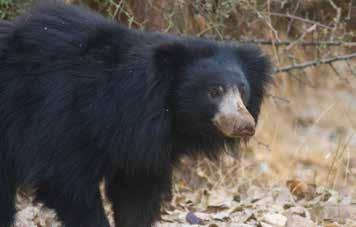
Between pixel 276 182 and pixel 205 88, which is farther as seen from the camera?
pixel 276 182

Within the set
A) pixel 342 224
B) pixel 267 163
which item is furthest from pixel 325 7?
pixel 342 224

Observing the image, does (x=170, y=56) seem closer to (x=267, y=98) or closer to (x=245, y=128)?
(x=245, y=128)

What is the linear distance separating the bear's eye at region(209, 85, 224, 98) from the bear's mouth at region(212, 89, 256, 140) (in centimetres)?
3

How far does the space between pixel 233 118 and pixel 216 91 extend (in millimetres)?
214

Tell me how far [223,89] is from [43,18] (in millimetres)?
1075

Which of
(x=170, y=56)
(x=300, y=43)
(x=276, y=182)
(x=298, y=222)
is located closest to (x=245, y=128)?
(x=170, y=56)

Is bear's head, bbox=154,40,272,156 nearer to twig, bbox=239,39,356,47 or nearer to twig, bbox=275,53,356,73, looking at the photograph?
twig, bbox=239,39,356,47

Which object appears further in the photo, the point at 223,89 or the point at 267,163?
the point at 267,163

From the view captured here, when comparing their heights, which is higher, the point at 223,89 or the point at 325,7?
the point at 325,7

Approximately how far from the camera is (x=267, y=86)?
523 centimetres

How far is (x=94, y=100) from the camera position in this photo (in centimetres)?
483

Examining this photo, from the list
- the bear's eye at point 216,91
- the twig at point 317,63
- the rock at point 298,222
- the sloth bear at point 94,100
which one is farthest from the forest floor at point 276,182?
the bear's eye at point 216,91

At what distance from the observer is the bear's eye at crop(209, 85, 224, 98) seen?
4.79 m

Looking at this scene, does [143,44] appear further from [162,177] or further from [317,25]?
[317,25]
